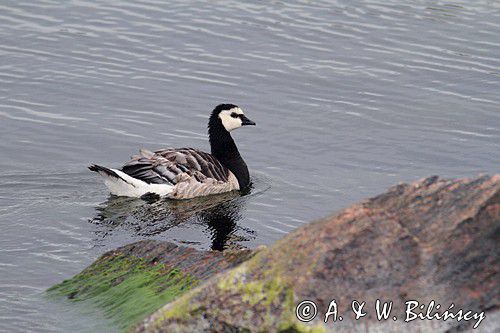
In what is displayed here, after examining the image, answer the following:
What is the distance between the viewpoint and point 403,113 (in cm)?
1736

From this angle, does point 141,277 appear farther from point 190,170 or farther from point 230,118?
point 230,118

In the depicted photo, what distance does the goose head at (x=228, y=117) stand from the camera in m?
15.2

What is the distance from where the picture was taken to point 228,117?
1519cm

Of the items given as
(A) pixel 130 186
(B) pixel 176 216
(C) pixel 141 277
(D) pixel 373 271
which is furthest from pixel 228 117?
(D) pixel 373 271

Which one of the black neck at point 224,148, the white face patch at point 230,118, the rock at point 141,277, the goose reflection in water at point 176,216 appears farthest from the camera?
the white face patch at point 230,118

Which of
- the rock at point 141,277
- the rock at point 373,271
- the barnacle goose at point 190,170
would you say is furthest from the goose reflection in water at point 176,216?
the rock at point 373,271

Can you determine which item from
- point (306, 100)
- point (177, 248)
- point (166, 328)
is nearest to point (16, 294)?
point (177, 248)

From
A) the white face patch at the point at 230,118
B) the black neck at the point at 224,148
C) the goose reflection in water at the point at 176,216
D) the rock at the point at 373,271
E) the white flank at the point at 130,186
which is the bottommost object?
the goose reflection in water at the point at 176,216

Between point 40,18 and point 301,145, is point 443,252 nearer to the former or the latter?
point 301,145

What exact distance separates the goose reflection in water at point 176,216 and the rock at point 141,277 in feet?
9.89

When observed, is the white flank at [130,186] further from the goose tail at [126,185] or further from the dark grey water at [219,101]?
the dark grey water at [219,101]

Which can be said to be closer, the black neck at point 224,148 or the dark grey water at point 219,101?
the dark grey water at point 219,101

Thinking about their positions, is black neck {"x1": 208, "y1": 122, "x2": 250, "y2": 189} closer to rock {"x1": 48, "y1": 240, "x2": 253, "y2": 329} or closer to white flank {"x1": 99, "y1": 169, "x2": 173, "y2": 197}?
white flank {"x1": 99, "y1": 169, "x2": 173, "y2": 197}

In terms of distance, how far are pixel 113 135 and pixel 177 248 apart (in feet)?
25.3
